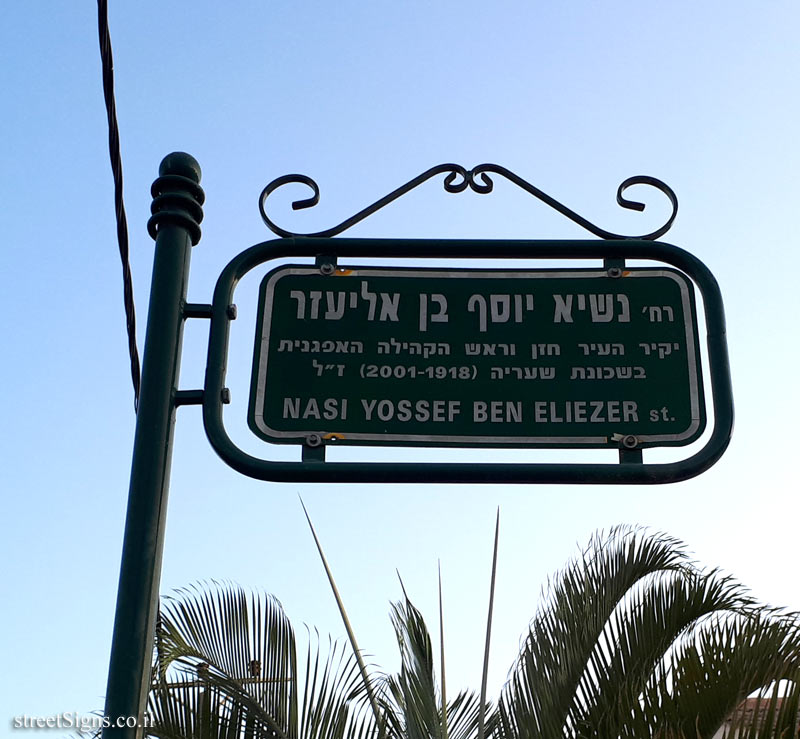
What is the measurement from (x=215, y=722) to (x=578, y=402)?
378 cm

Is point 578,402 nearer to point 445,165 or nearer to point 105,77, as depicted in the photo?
point 445,165

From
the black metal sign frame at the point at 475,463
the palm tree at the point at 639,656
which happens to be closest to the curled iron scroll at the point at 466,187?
the black metal sign frame at the point at 475,463

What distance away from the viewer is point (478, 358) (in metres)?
2.38

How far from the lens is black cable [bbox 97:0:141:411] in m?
2.96

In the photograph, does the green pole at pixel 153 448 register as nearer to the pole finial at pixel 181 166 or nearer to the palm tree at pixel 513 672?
the pole finial at pixel 181 166

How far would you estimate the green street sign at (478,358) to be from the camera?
2301mm

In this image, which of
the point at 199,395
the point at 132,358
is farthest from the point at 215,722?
the point at 199,395

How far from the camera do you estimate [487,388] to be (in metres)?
2.34

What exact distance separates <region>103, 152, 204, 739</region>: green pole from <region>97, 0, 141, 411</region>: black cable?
45 centimetres

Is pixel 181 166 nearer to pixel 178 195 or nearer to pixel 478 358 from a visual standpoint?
pixel 178 195

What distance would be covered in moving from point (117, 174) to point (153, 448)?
1181 mm

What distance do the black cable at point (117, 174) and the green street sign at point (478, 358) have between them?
66 cm

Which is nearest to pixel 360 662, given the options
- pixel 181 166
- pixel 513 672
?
pixel 513 672

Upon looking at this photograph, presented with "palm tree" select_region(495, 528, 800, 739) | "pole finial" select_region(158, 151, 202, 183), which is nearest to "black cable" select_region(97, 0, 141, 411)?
"pole finial" select_region(158, 151, 202, 183)
